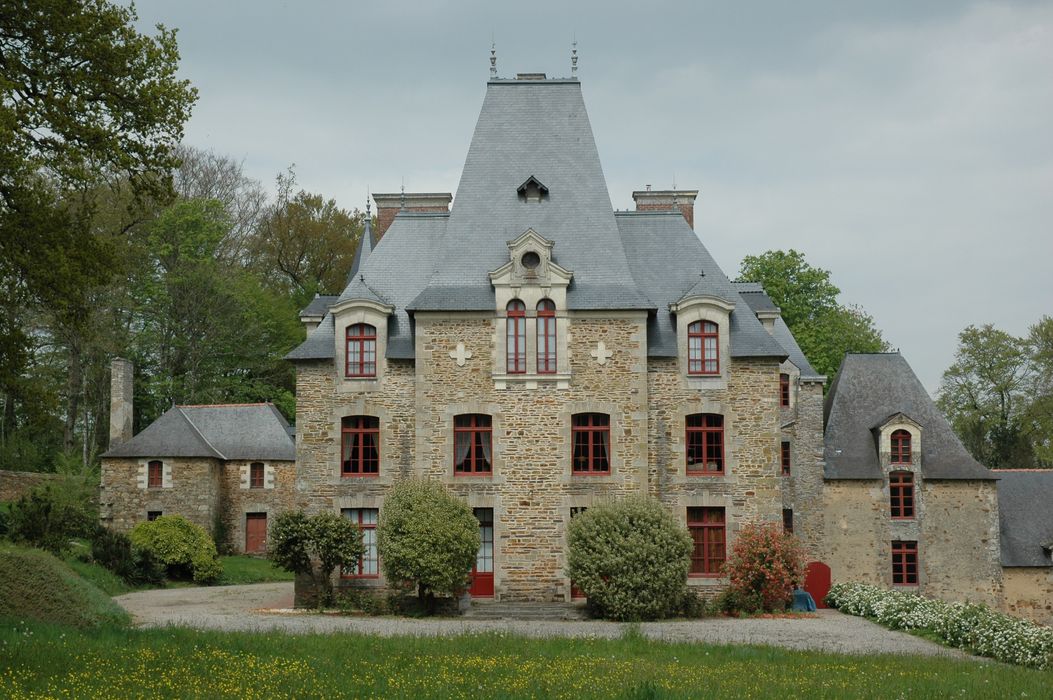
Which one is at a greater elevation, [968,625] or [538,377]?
[538,377]

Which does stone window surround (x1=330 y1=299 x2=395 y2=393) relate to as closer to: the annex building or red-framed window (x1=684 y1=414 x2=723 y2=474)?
the annex building

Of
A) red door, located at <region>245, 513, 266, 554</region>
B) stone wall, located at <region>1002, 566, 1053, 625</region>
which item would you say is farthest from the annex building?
red door, located at <region>245, 513, 266, 554</region>

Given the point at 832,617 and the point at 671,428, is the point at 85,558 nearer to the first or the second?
the point at 671,428

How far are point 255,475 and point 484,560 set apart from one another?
52.4 feet

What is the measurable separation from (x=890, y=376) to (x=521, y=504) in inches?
634

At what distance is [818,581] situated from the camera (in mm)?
30234

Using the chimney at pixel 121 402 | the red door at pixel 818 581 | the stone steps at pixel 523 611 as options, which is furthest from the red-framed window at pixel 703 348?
the chimney at pixel 121 402

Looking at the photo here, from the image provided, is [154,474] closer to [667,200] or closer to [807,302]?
[667,200]

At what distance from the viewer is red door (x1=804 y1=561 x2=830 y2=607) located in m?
29.8

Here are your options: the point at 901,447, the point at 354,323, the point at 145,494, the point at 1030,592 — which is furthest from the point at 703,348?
the point at 145,494

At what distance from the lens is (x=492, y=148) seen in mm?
26812

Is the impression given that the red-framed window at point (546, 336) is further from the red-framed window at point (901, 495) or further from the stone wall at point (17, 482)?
the stone wall at point (17, 482)

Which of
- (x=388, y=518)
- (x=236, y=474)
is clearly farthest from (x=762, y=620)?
(x=236, y=474)

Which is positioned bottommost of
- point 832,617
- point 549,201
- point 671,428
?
point 832,617
